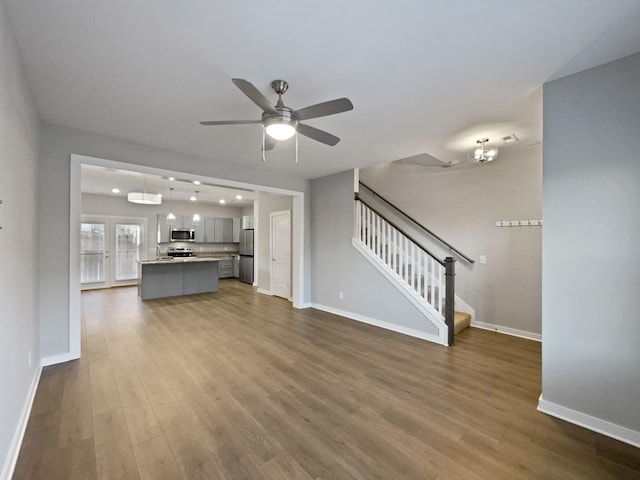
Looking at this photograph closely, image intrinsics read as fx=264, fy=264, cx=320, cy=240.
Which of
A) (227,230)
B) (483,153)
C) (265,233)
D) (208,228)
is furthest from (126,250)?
(483,153)

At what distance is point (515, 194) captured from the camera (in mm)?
4023

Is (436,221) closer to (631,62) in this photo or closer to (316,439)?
(631,62)

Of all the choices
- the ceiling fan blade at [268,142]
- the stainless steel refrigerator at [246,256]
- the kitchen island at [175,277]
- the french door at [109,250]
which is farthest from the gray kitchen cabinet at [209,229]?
the ceiling fan blade at [268,142]

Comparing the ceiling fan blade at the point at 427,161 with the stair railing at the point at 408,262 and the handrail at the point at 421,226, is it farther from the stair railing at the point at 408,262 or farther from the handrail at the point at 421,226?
the stair railing at the point at 408,262

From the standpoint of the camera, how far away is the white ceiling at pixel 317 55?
1.53 meters

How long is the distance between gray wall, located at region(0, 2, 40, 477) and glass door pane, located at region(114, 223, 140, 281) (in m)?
6.44

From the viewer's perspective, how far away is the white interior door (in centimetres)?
644

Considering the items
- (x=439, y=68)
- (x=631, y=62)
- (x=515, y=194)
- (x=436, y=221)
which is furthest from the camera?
(x=436, y=221)

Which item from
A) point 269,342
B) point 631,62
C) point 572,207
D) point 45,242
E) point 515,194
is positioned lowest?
point 269,342

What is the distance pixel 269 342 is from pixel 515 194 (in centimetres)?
425

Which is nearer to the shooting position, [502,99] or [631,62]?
[631,62]

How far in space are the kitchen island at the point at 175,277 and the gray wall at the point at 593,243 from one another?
6914 mm

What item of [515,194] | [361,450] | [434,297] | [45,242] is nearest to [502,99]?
[515,194]

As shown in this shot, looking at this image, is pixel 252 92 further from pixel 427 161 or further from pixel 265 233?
pixel 265 233
